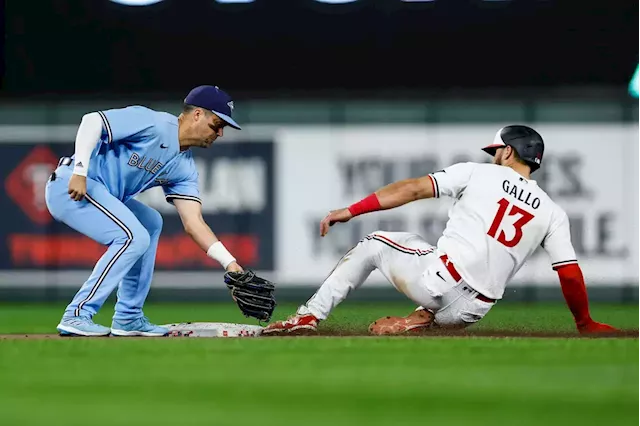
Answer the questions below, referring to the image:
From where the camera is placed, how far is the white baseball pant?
675cm

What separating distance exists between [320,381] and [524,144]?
2.48 metres

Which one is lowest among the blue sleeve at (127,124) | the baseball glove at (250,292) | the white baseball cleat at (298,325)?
the white baseball cleat at (298,325)

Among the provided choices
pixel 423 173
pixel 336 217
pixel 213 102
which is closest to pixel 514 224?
pixel 336 217

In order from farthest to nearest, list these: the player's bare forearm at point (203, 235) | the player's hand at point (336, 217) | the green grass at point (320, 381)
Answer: the player's bare forearm at point (203, 235) < the player's hand at point (336, 217) < the green grass at point (320, 381)

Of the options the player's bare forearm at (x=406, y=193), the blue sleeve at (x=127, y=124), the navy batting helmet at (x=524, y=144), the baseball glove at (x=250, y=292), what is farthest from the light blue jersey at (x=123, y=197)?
the navy batting helmet at (x=524, y=144)

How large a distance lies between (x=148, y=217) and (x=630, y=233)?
592 cm

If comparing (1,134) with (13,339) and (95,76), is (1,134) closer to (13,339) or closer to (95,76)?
(95,76)

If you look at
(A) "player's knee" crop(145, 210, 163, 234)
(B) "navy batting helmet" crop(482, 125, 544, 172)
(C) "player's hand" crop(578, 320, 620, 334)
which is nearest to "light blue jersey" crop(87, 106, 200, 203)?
(A) "player's knee" crop(145, 210, 163, 234)

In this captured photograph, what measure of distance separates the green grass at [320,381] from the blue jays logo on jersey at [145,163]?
3.26ft

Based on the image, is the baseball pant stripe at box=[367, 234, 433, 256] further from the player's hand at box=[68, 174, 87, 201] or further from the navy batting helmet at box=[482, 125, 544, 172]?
the player's hand at box=[68, 174, 87, 201]

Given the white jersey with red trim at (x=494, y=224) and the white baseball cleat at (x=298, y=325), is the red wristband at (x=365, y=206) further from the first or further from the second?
the white baseball cleat at (x=298, y=325)

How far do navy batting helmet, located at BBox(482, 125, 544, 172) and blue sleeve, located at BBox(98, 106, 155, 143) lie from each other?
181 centimetres

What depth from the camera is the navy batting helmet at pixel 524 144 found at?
6883mm

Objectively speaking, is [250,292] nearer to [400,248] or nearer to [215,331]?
[215,331]
